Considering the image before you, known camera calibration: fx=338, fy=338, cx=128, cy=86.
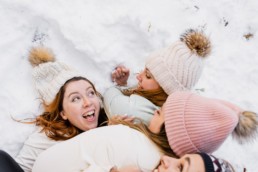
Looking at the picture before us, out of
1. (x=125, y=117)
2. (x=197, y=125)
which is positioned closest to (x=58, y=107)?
(x=125, y=117)

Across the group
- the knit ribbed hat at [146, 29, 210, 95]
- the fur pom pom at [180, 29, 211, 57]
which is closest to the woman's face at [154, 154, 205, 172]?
the knit ribbed hat at [146, 29, 210, 95]

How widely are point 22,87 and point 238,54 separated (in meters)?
2.06

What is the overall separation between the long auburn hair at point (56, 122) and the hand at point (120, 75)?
14.6 inches

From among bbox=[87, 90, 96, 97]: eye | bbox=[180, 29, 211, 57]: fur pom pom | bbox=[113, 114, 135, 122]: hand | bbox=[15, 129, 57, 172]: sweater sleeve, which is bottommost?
bbox=[15, 129, 57, 172]: sweater sleeve

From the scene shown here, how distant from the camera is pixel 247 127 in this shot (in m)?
2.00

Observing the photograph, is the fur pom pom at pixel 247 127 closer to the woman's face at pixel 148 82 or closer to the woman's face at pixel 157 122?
the woman's face at pixel 157 122

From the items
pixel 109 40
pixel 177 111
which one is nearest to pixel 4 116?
pixel 109 40

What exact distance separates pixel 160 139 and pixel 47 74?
3.44 feet

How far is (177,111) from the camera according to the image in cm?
197

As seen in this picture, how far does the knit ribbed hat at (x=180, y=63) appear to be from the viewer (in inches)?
97.0

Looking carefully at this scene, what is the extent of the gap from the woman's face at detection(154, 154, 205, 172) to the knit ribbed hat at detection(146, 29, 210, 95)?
30.5 inches

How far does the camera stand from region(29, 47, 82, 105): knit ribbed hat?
2520 mm

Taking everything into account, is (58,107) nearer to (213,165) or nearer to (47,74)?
(47,74)

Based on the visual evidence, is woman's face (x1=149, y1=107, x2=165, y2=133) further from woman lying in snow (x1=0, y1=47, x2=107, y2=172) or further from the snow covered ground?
the snow covered ground
